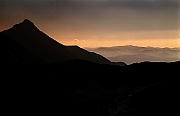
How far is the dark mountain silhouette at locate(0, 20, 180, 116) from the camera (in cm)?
5128

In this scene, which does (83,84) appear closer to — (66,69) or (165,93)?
(66,69)

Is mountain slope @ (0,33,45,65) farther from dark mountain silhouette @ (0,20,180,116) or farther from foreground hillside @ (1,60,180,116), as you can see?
foreground hillside @ (1,60,180,116)

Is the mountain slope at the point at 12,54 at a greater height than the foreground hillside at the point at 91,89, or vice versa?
the mountain slope at the point at 12,54

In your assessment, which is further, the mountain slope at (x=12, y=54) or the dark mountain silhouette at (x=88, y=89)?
the mountain slope at (x=12, y=54)

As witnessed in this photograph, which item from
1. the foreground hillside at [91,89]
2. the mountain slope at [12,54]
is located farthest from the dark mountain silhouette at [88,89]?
the mountain slope at [12,54]

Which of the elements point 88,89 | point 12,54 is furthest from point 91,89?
point 12,54

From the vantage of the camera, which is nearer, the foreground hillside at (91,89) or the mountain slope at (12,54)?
the foreground hillside at (91,89)

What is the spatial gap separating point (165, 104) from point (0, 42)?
90098 mm

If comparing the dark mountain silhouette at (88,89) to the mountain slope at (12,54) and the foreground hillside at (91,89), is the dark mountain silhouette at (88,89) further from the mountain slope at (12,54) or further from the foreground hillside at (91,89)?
the mountain slope at (12,54)

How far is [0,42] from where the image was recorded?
413 ft

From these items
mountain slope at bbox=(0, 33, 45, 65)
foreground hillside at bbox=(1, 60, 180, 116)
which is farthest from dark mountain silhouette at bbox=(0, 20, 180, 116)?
mountain slope at bbox=(0, 33, 45, 65)

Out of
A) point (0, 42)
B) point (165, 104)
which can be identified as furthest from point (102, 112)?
point (0, 42)

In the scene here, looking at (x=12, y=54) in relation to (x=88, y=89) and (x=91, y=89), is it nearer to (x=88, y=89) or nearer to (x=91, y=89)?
(x=88, y=89)

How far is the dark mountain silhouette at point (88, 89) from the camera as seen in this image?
51.3 metres
